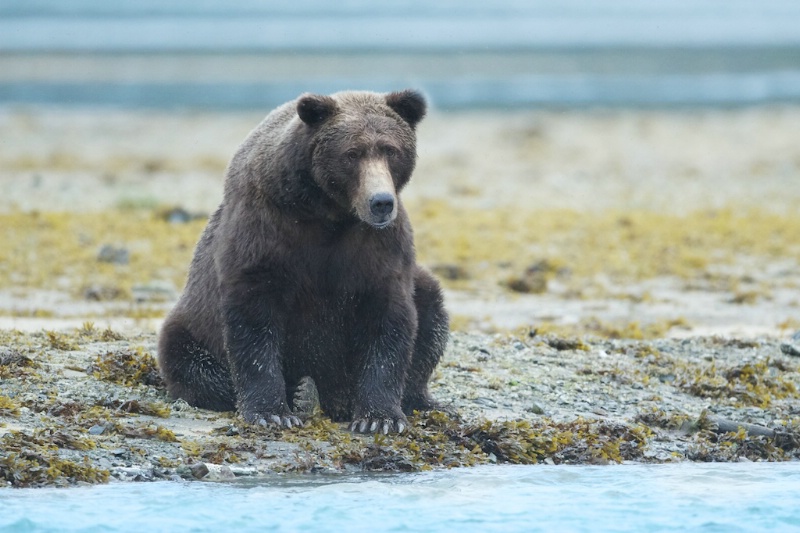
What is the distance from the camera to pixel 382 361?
7703 millimetres

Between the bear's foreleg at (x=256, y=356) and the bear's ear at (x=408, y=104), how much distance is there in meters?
1.31

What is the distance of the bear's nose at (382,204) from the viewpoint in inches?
282

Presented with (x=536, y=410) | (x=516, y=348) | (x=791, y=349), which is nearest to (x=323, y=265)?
(x=536, y=410)

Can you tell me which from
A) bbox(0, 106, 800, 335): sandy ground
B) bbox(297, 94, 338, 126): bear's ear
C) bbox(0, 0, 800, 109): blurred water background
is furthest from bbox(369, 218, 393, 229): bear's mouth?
bbox(0, 0, 800, 109): blurred water background

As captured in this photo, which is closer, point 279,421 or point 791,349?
point 279,421

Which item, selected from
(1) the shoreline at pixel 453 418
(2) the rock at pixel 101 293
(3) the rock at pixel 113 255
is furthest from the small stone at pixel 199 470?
(3) the rock at pixel 113 255

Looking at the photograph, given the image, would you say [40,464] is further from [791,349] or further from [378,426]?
[791,349]

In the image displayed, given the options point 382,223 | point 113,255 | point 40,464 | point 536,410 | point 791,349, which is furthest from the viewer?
point 113,255

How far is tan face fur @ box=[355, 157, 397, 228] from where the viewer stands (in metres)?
7.19

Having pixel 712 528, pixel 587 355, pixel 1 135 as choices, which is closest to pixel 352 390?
pixel 712 528

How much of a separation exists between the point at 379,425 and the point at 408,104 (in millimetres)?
1807

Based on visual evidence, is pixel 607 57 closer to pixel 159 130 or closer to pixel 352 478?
pixel 159 130

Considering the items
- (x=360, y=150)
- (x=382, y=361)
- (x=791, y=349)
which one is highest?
(x=360, y=150)

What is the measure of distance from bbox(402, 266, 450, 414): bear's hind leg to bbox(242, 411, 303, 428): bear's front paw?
34.5 inches
